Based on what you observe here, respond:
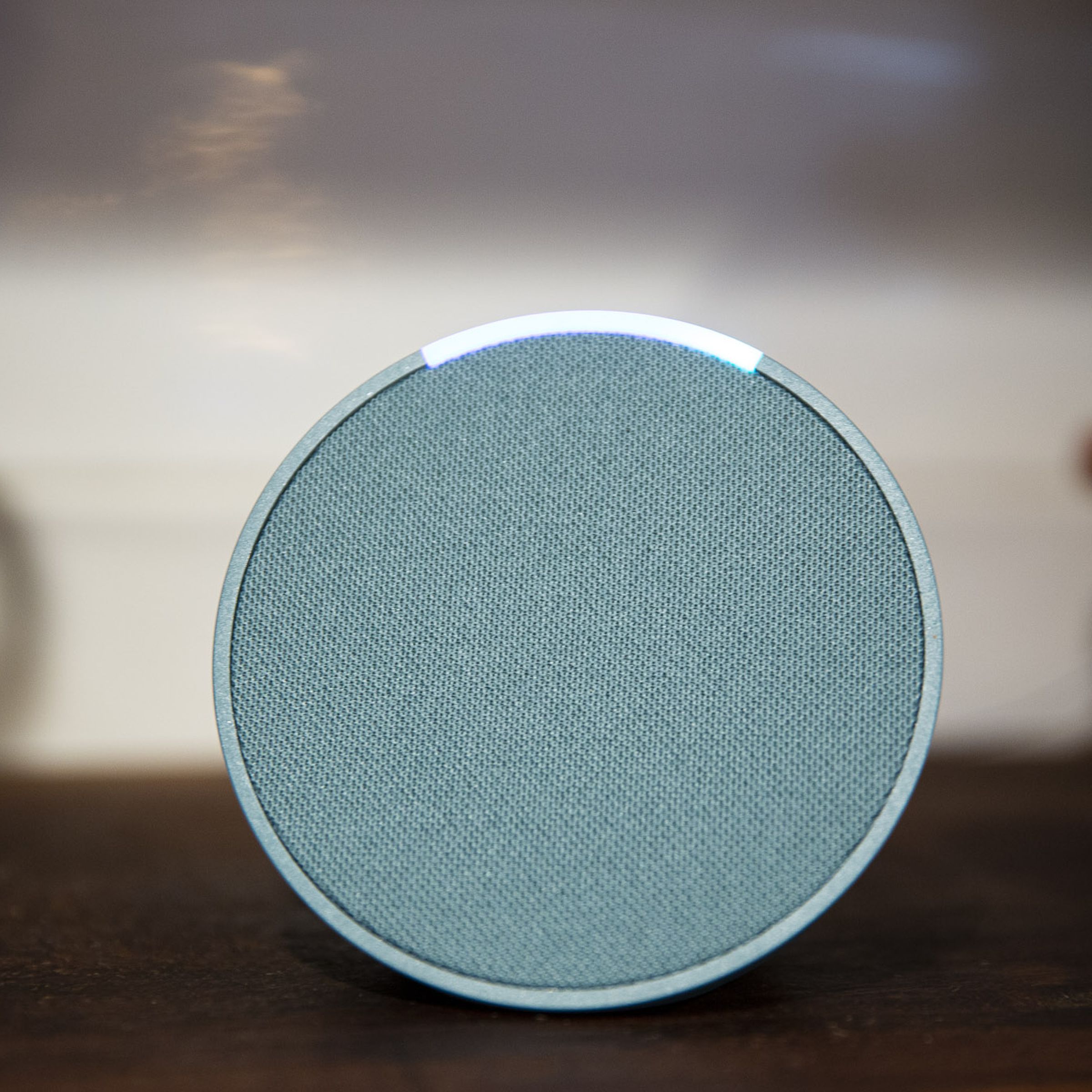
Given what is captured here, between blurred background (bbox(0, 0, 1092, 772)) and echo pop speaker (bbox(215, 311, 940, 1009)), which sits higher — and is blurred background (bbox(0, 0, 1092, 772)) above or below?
above

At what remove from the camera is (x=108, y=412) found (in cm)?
102

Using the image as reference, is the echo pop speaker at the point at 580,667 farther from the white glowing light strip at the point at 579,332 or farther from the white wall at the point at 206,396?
the white wall at the point at 206,396

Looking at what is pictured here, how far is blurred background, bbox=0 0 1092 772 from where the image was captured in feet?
3.28

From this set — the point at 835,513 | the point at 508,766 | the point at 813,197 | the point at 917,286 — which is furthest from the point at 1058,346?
the point at 508,766

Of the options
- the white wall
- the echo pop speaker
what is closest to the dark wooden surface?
the echo pop speaker

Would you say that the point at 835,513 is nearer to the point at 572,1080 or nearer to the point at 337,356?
the point at 572,1080

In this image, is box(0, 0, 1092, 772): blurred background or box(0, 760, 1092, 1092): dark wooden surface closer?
box(0, 760, 1092, 1092): dark wooden surface

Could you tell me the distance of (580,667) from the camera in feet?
1.37

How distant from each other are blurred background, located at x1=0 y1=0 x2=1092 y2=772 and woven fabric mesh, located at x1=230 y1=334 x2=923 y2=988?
0.64m

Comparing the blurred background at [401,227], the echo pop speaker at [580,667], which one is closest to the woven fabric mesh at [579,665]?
the echo pop speaker at [580,667]

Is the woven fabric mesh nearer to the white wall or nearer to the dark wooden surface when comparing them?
the dark wooden surface

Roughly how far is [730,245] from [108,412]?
630 millimetres

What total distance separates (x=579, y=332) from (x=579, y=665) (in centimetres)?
14

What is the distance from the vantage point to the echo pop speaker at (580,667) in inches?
16.0
